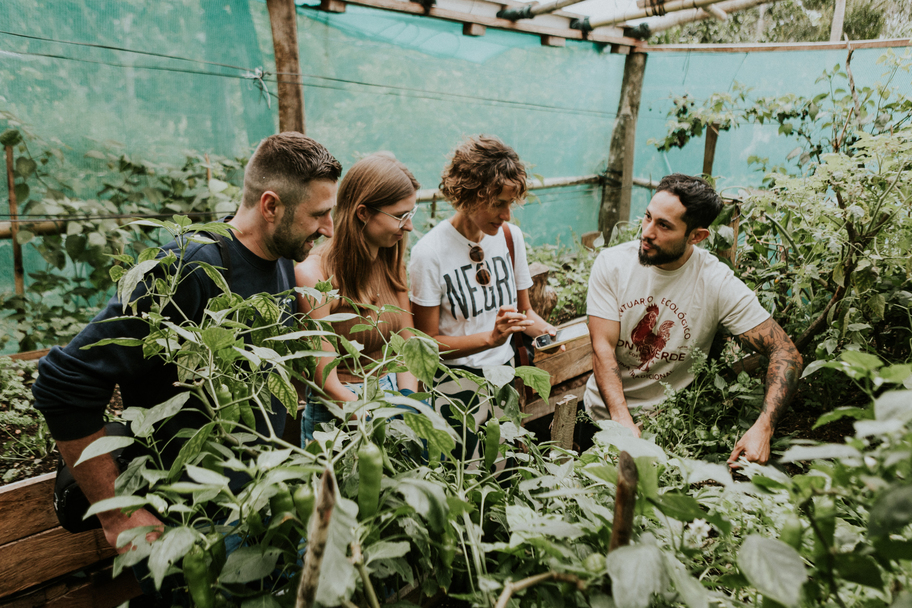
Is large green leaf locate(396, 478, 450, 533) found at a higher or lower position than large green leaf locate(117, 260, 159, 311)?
lower

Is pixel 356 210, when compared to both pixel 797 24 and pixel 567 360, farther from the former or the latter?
pixel 797 24

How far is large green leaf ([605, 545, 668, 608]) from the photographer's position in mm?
521

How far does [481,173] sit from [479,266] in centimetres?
40

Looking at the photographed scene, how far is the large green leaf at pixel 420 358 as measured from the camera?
82 centimetres

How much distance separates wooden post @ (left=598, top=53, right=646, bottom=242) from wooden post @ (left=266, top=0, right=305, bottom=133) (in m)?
4.10

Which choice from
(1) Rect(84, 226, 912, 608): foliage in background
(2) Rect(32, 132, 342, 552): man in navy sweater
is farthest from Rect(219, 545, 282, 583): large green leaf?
(2) Rect(32, 132, 342, 552): man in navy sweater

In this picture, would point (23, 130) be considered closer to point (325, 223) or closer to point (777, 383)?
point (325, 223)

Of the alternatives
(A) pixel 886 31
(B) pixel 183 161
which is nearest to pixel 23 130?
(B) pixel 183 161

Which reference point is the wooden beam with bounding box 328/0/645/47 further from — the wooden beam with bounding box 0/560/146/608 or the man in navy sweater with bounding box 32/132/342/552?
the wooden beam with bounding box 0/560/146/608

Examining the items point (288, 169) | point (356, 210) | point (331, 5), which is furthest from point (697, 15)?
point (288, 169)

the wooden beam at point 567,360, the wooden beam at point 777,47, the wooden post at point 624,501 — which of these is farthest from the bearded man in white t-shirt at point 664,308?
the wooden beam at point 777,47

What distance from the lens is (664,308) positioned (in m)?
2.21

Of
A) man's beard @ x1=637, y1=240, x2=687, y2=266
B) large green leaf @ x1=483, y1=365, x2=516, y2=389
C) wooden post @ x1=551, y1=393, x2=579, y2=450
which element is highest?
man's beard @ x1=637, y1=240, x2=687, y2=266

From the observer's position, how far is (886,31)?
1152cm
